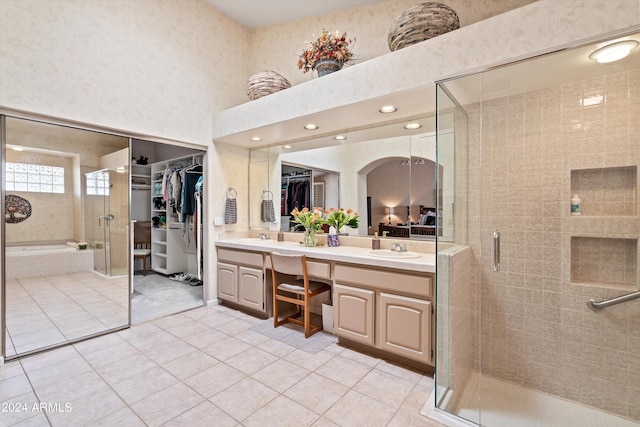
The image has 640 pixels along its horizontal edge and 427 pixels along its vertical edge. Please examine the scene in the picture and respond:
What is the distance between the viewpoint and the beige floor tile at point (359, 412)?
168cm

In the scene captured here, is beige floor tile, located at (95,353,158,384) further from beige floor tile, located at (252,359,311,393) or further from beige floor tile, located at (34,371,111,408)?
beige floor tile, located at (252,359,311,393)

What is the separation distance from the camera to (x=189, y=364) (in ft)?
7.54

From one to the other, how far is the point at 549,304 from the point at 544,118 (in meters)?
1.31

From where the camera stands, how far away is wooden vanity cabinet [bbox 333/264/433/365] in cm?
212

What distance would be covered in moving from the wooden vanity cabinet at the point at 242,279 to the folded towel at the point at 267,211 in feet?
2.19

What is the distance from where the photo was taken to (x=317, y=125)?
3.08m

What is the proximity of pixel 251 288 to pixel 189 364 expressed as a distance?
1105 millimetres

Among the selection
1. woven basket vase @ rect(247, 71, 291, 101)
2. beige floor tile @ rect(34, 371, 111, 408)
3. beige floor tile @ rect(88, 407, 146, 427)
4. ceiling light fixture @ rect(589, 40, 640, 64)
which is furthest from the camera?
woven basket vase @ rect(247, 71, 291, 101)

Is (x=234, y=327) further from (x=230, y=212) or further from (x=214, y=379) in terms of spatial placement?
(x=230, y=212)

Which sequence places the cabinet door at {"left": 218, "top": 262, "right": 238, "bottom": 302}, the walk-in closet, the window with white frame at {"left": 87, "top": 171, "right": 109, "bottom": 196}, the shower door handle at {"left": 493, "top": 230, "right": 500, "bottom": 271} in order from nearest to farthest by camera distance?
1. the shower door handle at {"left": 493, "top": 230, "right": 500, "bottom": 271}
2. the window with white frame at {"left": 87, "top": 171, "right": 109, "bottom": 196}
3. the cabinet door at {"left": 218, "top": 262, "right": 238, "bottom": 302}
4. the walk-in closet

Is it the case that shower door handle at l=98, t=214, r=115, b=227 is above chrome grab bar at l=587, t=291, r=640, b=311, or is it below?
above

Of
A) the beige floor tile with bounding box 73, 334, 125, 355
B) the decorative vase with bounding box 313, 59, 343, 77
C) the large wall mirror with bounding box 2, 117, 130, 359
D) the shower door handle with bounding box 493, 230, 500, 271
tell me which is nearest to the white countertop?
the shower door handle with bounding box 493, 230, 500, 271

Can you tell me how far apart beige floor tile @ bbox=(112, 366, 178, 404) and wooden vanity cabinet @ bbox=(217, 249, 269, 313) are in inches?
47.1

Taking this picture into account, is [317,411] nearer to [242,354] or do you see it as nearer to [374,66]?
[242,354]
